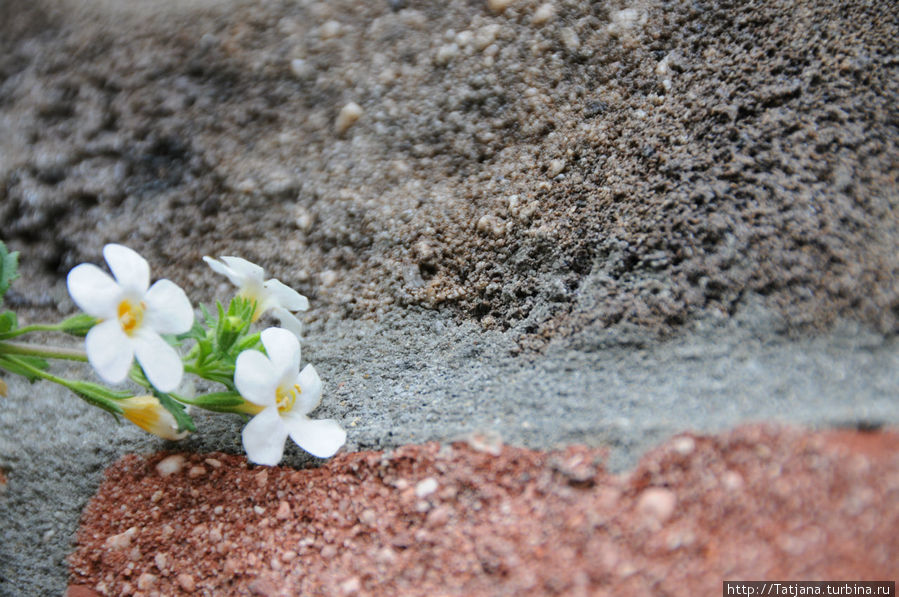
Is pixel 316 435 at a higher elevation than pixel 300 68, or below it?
below

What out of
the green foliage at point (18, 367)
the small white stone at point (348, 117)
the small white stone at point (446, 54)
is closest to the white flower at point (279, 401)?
the green foliage at point (18, 367)

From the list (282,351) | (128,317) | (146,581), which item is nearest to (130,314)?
(128,317)

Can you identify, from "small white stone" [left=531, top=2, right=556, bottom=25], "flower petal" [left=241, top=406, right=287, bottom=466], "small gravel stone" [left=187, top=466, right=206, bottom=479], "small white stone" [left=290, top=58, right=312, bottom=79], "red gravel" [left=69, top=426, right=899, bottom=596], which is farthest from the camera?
"small white stone" [left=290, top=58, right=312, bottom=79]

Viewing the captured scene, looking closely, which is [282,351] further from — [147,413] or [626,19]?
[626,19]

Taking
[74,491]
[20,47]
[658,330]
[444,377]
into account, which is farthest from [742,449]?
[20,47]

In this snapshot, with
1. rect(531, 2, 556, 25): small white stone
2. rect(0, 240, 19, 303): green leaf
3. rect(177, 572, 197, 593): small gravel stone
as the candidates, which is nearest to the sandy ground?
rect(531, 2, 556, 25): small white stone

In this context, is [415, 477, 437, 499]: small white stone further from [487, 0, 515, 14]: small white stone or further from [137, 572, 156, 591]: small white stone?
[487, 0, 515, 14]: small white stone

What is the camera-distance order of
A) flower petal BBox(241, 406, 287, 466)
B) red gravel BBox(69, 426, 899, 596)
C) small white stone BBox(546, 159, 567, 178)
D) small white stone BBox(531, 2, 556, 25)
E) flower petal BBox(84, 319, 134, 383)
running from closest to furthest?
red gravel BBox(69, 426, 899, 596) → flower petal BBox(84, 319, 134, 383) → flower petal BBox(241, 406, 287, 466) → small white stone BBox(546, 159, 567, 178) → small white stone BBox(531, 2, 556, 25)
